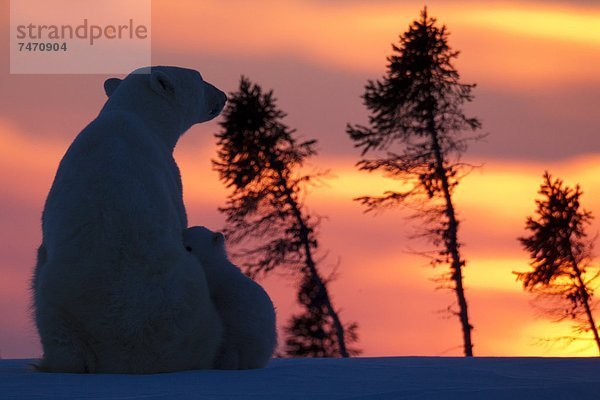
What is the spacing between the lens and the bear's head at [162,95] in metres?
7.84

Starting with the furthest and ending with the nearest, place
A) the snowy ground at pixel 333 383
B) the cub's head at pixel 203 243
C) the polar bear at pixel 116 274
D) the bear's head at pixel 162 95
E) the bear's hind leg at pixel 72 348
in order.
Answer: the bear's head at pixel 162 95
the cub's head at pixel 203 243
the bear's hind leg at pixel 72 348
the polar bear at pixel 116 274
the snowy ground at pixel 333 383

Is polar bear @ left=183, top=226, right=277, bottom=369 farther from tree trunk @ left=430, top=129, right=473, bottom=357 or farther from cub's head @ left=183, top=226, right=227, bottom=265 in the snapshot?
tree trunk @ left=430, top=129, right=473, bottom=357

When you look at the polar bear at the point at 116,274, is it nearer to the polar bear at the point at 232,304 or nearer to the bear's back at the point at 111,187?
the bear's back at the point at 111,187

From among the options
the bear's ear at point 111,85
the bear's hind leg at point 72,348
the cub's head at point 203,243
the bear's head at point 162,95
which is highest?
the bear's ear at point 111,85

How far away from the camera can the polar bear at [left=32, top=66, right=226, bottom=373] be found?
21.2 feet

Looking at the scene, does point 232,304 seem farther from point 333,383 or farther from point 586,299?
point 586,299

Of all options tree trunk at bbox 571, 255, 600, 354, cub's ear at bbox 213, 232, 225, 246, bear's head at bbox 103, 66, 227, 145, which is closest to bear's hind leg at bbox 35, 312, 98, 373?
cub's ear at bbox 213, 232, 225, 246

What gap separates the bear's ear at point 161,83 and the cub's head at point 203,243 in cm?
141

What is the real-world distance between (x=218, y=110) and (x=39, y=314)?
302cm

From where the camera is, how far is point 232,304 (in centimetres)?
711

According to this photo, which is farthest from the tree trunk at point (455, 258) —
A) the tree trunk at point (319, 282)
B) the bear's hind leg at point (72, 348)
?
the bear's hind leg at point (72, 348)

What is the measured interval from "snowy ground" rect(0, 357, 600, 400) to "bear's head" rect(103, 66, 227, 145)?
2340 mm

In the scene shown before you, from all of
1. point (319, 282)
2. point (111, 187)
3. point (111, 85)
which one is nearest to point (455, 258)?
point (319, 282)

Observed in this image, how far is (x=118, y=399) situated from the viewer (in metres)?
5.14
